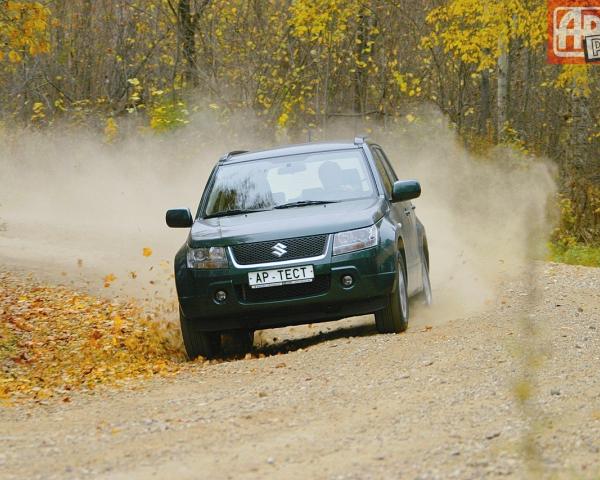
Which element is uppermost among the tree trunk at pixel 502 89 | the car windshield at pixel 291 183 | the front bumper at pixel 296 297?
the car windshield at pixel 291 183

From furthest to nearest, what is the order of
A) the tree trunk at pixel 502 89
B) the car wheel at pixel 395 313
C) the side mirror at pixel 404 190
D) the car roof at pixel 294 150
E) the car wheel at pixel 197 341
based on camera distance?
the tree trunk at pixel 502 89
the car roof at pixel 294 150
the side mirror at pixel 404 190
the car wheel at pixel 197 341
the car wheel at pixel 395 313

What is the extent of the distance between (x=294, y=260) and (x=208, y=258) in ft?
2.40

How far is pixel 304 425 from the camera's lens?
6816 mm

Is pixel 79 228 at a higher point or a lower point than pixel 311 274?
lower

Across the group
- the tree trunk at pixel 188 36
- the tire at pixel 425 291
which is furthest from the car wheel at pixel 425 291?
the tree trunk at pixel 188 36

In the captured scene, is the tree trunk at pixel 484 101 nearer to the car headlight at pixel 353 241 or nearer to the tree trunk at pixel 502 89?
the tree trunk at pixel 502 89

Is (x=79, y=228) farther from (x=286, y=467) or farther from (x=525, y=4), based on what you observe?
(x=286, y=467)

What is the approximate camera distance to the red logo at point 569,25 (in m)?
22.0

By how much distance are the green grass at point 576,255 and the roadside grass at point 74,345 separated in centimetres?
799

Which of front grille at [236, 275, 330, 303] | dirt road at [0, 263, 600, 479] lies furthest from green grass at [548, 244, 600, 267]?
front grille at [236, 275, 330, 303]

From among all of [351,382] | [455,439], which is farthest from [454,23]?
Answer: [455,439]

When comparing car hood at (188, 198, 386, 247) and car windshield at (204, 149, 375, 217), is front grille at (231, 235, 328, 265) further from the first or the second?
car windshield at (204, 149, 375, 217)

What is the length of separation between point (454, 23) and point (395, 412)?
69.9 ft

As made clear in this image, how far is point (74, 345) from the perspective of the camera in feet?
40.7
